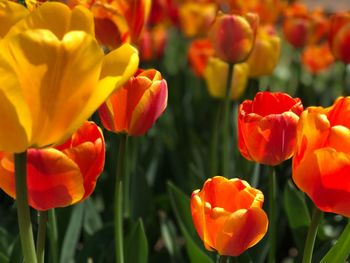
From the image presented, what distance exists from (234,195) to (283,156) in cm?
12

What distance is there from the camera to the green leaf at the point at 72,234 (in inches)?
53.9

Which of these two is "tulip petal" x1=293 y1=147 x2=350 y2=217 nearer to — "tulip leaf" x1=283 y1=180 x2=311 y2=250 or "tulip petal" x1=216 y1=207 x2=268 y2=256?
"tulip petal" x1=216 y1=207 x2=268 y2=256

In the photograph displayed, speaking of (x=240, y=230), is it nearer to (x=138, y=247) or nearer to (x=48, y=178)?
(x=48, y=178)

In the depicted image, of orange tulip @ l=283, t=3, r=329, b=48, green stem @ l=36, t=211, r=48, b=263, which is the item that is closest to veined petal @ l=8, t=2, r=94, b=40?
green stem @ l=36, t=211, r=48, b=263

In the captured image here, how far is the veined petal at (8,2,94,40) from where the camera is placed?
716 mm

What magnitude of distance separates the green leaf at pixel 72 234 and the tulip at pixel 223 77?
2.09ft

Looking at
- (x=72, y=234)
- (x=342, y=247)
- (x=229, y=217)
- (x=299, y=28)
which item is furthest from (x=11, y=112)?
(x=299, y=28)

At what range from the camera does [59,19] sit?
729mm

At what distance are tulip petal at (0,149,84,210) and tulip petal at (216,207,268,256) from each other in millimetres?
172

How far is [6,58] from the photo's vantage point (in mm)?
638

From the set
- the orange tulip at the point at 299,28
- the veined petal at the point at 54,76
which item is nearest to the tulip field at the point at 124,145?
the veined petal at the point at 54,76

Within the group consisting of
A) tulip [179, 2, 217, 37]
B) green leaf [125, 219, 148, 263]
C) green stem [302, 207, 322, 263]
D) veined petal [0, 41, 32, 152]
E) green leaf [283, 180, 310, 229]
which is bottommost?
tulip [179, 2, 217, 37]

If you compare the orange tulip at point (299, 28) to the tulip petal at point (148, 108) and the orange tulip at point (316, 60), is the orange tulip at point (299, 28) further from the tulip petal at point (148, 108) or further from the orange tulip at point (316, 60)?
the tulip petal at point (148, 108)

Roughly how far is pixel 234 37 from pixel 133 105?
1.83 feet
